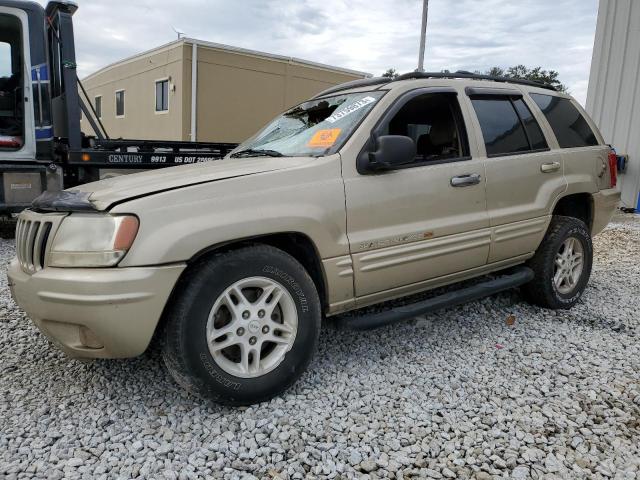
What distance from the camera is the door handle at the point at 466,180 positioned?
343cm

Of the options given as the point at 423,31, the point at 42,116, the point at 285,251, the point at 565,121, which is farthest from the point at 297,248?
the point at 423,31

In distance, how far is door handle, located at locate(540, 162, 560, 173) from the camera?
157 inches

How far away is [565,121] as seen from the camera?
4402 mm

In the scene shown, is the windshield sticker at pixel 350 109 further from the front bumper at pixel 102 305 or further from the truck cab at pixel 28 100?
the truck cab at pixel 28 100

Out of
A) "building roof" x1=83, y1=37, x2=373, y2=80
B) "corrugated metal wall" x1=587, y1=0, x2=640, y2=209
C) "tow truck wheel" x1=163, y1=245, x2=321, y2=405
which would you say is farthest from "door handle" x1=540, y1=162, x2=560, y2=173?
"building roof" x1=83, y1=37, x2=373, y2=80

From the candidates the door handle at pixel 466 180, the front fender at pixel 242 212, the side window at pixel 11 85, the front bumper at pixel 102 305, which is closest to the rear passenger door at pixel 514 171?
the door handle at pixel 466 180

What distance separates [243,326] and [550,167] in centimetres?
280

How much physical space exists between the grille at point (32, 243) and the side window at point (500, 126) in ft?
9.50

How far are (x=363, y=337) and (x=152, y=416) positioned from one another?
5.25 ft

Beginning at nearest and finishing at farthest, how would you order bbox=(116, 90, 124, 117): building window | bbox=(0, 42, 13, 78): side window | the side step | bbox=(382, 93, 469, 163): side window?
the side step → bbox=(382, 93, 469, 163): side window → bbox=(0, 42, 13, 78): side window → bbox=(116, 90, 124, 117): building window

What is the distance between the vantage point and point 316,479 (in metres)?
2.20

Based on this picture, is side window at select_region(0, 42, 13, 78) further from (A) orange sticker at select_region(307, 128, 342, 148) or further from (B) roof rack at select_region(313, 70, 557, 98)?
(A) orange sticker at select_region(307, 128, 342, 148)

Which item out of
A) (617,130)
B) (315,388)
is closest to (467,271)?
(315,388)

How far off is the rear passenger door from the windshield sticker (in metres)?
0.88
